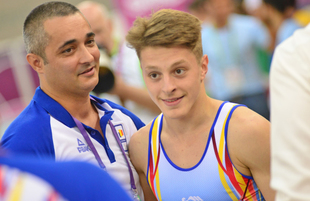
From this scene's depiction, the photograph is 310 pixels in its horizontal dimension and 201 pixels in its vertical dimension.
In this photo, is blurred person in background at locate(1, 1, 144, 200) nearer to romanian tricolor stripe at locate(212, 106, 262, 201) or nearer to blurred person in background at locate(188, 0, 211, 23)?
romanian tricolor stripe at locate(212, 106, 262, 201)

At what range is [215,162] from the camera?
6.70 feet

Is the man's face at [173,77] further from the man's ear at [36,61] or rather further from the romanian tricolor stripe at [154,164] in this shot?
the man's ear at [36,61]

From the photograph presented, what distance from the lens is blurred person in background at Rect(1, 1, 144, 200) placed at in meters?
2.30

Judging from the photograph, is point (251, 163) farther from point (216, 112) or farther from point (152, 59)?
point (152, 59)

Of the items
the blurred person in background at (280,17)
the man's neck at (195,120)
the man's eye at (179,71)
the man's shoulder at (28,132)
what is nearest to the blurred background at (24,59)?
the blurred person in background at (280,17)

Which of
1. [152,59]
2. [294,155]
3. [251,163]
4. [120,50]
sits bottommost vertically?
[251,163]

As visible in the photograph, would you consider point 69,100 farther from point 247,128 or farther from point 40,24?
point 247,128

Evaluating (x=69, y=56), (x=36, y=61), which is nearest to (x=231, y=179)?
(x=69, y=56)

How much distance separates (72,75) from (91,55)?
18 centimetres

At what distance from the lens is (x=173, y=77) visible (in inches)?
80.2

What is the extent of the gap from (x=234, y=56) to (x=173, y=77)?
3347mm

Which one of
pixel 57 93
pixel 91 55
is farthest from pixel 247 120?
pixel 57 93

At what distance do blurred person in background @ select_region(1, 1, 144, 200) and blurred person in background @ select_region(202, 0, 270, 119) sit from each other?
9.52 ft

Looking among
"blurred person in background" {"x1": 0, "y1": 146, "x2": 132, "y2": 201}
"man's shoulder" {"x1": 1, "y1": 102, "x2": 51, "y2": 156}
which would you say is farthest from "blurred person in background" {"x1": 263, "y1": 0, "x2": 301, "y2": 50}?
"blurred person in background" {"x1": 0, "y1": 146, "x2": 132, "y2": 201}
